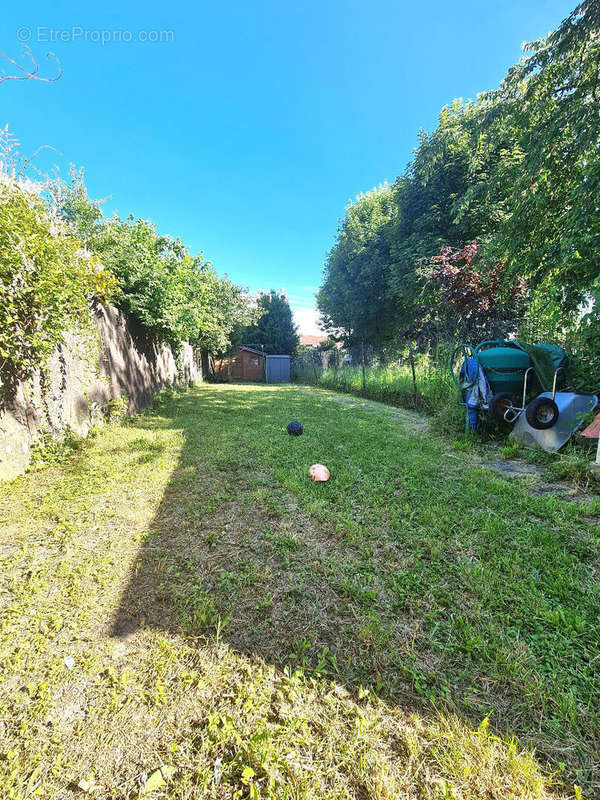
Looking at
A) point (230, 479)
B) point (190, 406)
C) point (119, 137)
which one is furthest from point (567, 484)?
point (119, 137)

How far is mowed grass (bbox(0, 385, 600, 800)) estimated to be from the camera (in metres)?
0.88

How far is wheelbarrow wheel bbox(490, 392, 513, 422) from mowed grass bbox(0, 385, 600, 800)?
1389 mm

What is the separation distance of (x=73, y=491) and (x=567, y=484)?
4.32 m

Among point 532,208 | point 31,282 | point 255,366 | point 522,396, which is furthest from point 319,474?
point 255,366

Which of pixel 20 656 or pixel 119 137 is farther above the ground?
pixel 119 137

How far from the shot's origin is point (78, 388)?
362 cm

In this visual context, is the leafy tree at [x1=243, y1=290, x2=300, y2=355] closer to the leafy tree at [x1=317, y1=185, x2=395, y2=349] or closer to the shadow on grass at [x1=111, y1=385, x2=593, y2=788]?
the leafy tree at [x1=317, y1=185, x2=395, y2=349]

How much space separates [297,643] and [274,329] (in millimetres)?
21743

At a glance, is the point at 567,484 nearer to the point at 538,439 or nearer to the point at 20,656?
the point at 538,439

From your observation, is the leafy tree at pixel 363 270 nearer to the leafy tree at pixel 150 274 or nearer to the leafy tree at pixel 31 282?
the leafy tree at pixel 150 274

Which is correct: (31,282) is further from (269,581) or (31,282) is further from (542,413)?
(542,413)

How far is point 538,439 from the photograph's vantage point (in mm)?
3234

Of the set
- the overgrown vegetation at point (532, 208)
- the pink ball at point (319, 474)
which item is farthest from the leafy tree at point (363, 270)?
the pink ball at point (319, 474)

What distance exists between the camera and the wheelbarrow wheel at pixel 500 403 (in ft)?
11.8
